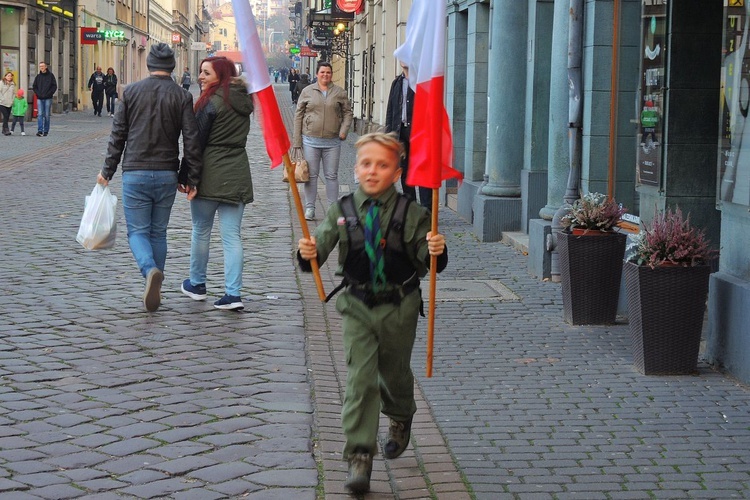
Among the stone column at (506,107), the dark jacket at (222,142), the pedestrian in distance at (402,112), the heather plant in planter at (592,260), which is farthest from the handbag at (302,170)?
the heather plant in planter at (592,260)

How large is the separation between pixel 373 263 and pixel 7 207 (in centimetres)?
1180

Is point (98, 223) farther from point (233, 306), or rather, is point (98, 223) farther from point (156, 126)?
point (233, 306)

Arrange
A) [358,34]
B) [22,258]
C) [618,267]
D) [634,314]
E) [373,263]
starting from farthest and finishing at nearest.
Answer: [358,34] → [22,258] → [618,267] → [634,314] → [373,263]

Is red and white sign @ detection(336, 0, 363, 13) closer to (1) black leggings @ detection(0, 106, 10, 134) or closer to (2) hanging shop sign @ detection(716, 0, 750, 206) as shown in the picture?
(1) black leggings @ detection(0, 106, 10, 134)

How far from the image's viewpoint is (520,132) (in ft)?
45.7

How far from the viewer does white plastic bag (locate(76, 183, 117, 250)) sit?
9.37 meters

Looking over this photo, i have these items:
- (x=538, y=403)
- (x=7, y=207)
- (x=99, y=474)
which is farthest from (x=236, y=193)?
(x=7, y=207)

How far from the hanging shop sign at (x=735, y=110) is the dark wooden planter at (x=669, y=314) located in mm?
642

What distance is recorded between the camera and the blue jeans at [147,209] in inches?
358

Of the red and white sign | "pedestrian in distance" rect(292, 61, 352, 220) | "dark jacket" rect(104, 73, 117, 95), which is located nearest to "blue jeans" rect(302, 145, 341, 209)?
"pedestrian in distance" rect(292, 61, 352, 220)

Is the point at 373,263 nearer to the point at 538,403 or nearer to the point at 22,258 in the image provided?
the point at 538,403

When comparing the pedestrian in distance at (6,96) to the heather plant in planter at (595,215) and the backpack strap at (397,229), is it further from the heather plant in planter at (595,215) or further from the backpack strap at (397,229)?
the backpack strap at (397,229)

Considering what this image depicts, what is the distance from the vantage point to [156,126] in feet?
29.5

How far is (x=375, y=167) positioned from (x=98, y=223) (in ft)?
16.0
